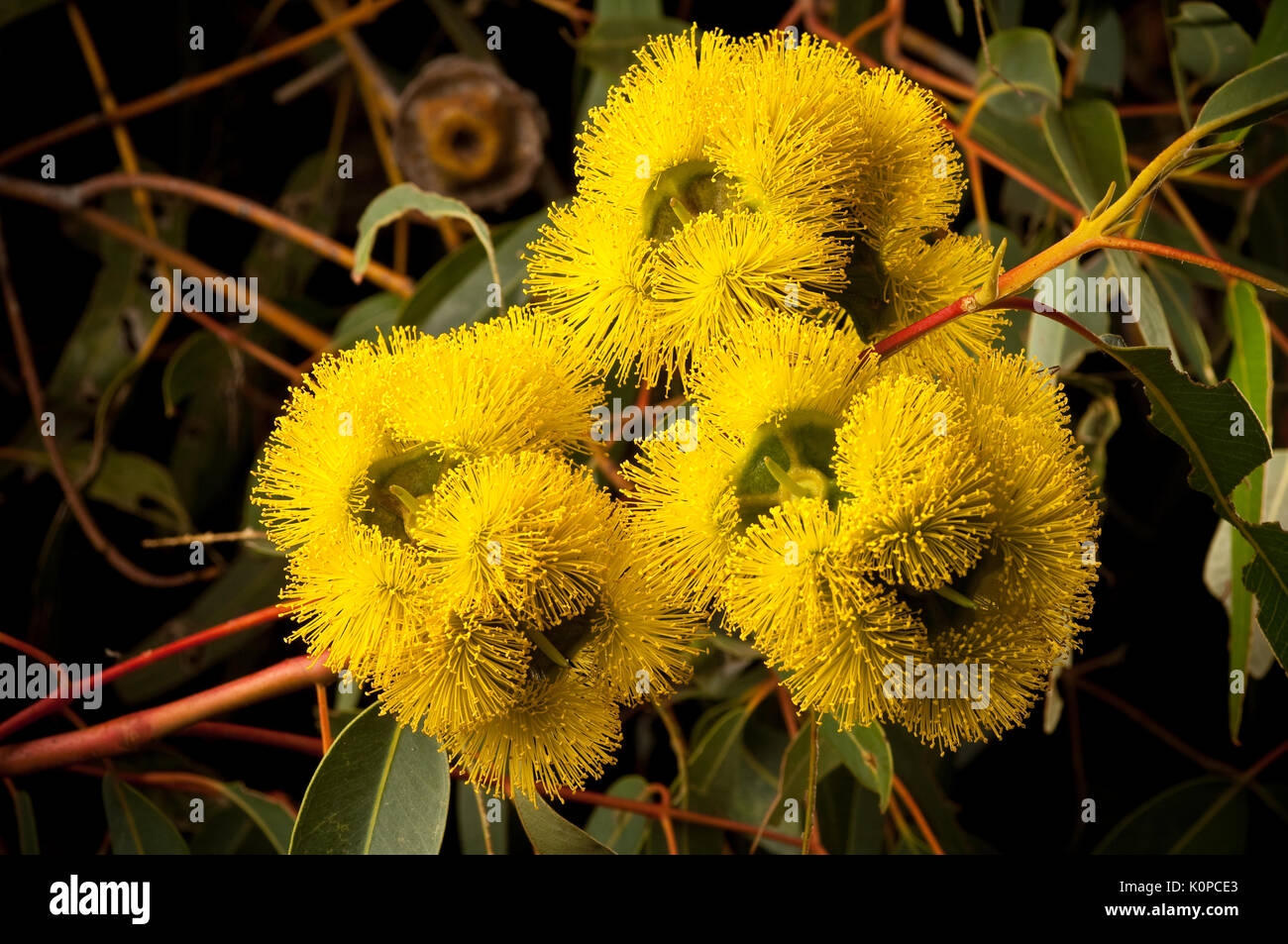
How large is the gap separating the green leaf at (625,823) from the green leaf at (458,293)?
57 cm

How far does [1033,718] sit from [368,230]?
Answer: 3.73 ft

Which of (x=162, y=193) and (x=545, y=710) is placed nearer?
(x=545, y=710)

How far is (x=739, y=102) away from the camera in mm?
706

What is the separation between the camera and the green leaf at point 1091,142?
108 centimetres

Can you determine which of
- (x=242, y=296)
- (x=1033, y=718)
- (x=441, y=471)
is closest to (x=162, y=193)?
(x=242, y=296)

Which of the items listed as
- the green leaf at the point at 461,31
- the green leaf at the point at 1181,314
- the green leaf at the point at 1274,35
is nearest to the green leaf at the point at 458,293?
the green leaf at the point at 461,31

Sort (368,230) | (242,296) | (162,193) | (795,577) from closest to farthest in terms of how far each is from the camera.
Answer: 1. (795,577)
2. (368,230)
3. (242,296)
4. (162,193)

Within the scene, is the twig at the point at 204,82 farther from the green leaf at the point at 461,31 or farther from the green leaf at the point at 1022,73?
the green leaf at the point at 1022,73

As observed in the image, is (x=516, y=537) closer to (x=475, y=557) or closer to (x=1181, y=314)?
(x=475, y=557)

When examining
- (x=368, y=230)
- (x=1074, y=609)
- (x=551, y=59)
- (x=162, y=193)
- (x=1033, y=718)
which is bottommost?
(x=1033, y=718)

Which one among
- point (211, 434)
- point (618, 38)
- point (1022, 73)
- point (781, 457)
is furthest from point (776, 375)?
point (211, 434)

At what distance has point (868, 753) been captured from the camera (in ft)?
3.13

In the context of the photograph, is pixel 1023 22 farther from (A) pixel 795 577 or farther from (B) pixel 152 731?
(B) pixel 152 731

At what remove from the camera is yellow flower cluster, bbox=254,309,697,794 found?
2.09 feet
